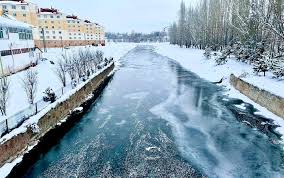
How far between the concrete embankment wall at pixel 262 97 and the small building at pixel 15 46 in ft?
72.4

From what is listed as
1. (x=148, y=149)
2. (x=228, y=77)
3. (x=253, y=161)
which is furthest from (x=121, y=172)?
(x=228, y=77)

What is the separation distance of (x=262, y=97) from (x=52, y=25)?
245 ft

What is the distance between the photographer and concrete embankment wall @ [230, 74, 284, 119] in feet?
58.8

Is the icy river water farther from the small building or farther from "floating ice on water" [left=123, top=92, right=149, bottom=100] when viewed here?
the small building

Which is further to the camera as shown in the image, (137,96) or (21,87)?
(137,96)

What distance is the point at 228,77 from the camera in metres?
30.7

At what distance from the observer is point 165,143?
14648 millimetres

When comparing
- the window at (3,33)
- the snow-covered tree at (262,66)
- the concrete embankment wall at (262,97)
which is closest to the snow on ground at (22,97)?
the window at (3,33)

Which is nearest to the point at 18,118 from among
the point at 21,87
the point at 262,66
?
the point at 21,87

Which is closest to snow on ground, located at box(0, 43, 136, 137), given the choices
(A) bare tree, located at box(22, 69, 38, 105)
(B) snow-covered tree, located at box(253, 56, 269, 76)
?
(A) bare tree, located at box(22, 69, 38, 105)

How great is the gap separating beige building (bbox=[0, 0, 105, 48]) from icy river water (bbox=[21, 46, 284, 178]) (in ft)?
106

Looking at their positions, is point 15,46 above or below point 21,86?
above

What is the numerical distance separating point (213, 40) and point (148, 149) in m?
47.1

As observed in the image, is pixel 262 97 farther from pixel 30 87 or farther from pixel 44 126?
pixel 30 87
